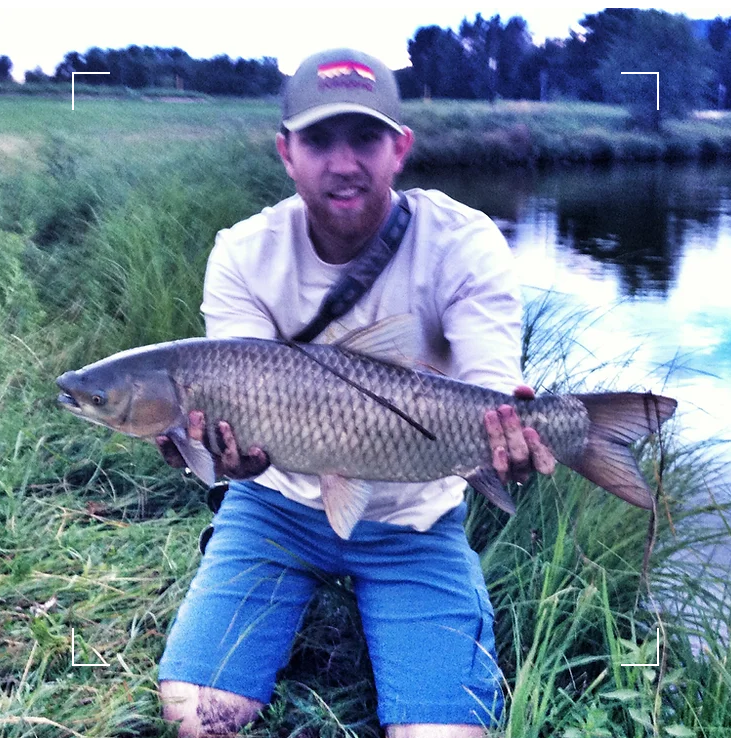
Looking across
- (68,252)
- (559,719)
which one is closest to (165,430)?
(559,719)

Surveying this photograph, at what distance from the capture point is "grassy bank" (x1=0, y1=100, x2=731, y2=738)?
1469 millimetres

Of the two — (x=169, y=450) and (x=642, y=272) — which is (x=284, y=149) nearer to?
(x=169, y=450)

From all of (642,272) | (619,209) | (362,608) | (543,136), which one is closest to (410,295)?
(362,608)

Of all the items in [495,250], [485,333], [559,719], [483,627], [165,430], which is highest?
[495,250]

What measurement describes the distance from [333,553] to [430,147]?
32.2 ft

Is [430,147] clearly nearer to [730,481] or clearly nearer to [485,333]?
[730,481]

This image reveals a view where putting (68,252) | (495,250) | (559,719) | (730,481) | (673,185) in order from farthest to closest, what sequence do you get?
(673,185), (68,252), (730,481), (495,250), (559,719)

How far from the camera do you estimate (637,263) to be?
31.8ft

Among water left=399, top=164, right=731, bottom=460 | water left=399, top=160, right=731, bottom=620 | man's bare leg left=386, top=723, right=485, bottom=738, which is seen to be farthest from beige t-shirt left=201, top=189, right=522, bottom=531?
water left=399, top=164, right=731, bottom=460

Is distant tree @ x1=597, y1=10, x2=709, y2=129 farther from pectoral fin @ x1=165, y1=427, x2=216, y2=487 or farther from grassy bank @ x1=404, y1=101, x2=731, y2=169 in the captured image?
pectoral fin @ x1=165, y1=427, x2=216, y2=487

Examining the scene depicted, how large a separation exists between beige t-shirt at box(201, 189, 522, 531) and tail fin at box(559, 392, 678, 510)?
188mm

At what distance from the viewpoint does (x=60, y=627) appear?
1.72 m

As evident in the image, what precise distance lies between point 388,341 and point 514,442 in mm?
250

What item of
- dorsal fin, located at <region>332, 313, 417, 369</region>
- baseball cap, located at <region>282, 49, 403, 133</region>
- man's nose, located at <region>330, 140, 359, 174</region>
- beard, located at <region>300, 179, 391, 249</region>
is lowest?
dorsal fin, located at <region>332, 313, 417, 369</region>
